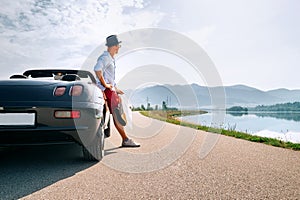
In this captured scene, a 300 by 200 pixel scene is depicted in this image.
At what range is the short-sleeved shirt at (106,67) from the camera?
170 inches

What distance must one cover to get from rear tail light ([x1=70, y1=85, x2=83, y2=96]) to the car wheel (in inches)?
24.3

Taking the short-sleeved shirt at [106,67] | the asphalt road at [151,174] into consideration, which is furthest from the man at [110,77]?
the asphalt road at [151,174]

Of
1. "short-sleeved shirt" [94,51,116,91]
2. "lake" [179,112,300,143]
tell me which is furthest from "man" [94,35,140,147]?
"lake" [179,112,300,143]

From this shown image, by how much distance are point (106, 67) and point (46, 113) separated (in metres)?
1.83

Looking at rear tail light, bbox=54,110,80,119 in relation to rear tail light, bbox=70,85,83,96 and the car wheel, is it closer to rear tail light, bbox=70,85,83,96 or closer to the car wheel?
rear tail light, bbox=70,85,83,96

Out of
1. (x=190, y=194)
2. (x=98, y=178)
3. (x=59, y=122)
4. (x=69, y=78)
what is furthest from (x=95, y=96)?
(x=190, y=194)

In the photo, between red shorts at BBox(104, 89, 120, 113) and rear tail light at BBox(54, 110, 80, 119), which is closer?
rear tail light at BBox(54, 110, 80, 119)

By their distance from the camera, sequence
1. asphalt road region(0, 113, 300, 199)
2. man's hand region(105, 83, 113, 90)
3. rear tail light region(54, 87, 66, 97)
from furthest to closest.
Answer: man's hand region(105, 83, 113, 90) < rear tail light region(54, 87, 66, 97) < asphalt road region(0, 113, 300, 199)

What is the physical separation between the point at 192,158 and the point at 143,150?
39.3 inches

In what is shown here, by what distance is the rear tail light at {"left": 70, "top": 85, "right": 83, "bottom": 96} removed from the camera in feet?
9.94

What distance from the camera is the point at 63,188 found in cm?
236

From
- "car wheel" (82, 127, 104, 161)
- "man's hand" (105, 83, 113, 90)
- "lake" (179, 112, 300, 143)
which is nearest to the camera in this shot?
"car wheel" (82, 127, 104, 161)

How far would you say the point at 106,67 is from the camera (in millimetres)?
4492

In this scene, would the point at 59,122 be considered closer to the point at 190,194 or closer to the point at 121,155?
the point at 121,155
